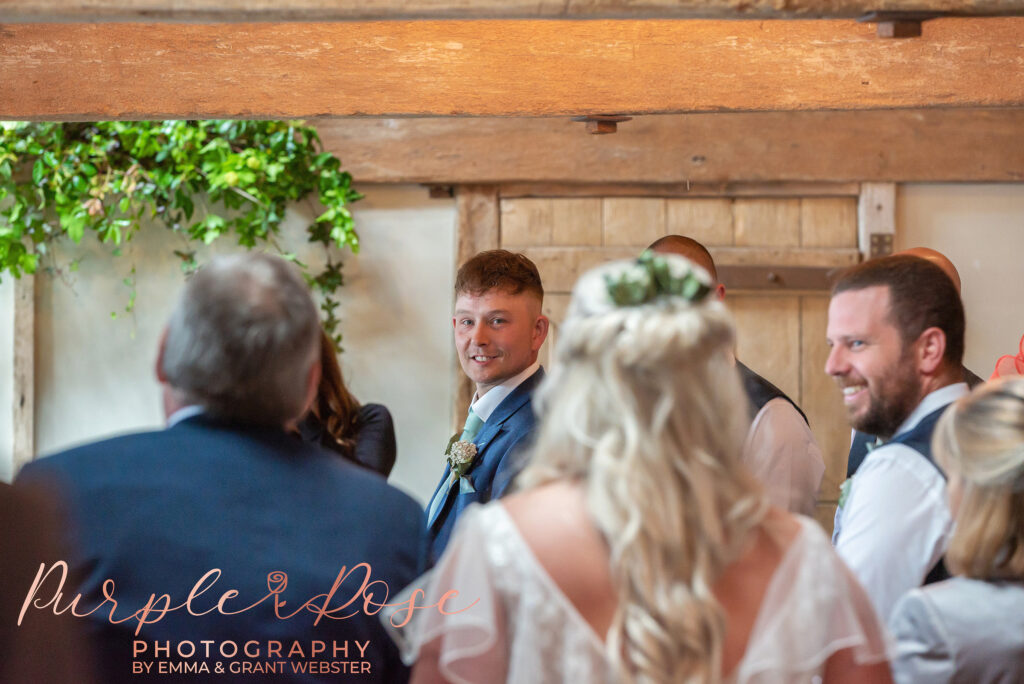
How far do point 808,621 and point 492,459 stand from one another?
1256mm

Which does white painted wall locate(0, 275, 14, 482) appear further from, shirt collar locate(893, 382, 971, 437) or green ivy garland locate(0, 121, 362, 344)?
shirt collar locate(893, 382, 971, 437)

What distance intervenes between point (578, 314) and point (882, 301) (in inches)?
37.8

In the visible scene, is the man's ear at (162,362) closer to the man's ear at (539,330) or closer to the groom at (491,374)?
the groom at (491,374)

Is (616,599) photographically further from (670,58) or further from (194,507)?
(670,58)

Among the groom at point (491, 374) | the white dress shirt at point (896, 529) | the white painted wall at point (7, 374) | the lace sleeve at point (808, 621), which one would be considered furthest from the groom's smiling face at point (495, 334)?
the white painted wall at point (7, 374)

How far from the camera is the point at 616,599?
127 centimetres

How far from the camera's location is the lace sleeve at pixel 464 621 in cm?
129

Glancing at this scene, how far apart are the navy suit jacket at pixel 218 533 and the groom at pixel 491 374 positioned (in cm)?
94

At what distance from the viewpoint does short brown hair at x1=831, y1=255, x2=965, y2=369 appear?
6.64 feet

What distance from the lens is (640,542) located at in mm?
1243

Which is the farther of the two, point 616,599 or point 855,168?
point 855,168

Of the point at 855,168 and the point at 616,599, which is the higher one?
the point at 855,168

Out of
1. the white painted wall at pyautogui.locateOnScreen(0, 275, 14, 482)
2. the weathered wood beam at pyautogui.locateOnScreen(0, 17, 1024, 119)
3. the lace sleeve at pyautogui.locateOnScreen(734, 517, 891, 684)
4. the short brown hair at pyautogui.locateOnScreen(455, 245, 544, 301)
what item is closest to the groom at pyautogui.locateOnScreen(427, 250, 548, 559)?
the short brown hair at pyautogui.locateOnScreen(455, 245, 544, 301)

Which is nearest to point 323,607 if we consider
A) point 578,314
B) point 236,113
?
point 578,314
